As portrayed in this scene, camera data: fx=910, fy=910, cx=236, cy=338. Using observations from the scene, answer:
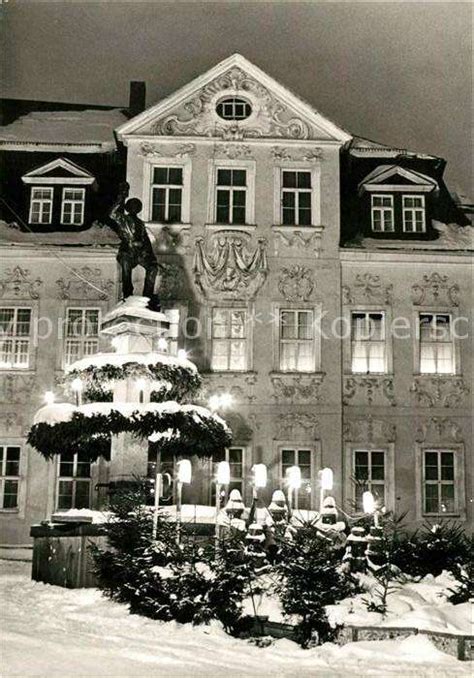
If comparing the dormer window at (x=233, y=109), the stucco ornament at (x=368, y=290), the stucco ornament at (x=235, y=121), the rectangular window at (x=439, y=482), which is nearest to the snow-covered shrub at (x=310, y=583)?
the rectangular window at (x=439, y=482)

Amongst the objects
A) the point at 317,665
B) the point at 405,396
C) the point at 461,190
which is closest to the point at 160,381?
the point at 317,665

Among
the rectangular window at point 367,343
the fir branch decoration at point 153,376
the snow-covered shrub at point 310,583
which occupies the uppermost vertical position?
the rectangular window at point 367,343

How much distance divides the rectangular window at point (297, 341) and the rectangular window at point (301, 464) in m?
1.76

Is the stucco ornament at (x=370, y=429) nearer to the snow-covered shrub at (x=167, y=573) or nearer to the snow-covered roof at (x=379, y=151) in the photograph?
the snow-covered roof at (x=379, y=151)

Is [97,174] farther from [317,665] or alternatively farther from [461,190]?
[317,665]

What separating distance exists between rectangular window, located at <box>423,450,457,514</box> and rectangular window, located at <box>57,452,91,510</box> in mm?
7218

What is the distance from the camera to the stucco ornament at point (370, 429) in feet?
64.2

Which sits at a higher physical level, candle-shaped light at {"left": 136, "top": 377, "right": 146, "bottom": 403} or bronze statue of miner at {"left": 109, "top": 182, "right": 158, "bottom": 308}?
bronze statue of miner at {"left": 109, "top": 182, "right": 158, "bottom": 308}

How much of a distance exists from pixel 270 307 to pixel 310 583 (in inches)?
462

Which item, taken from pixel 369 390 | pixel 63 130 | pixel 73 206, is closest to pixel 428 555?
pixel 369 390

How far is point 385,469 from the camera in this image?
19531 millimetres

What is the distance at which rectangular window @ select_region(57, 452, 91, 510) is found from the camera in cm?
1936

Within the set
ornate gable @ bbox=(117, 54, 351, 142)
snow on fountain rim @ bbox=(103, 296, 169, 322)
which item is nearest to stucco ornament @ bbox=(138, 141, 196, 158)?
ornate gable @ bbox=(117, 54, 351, 142)

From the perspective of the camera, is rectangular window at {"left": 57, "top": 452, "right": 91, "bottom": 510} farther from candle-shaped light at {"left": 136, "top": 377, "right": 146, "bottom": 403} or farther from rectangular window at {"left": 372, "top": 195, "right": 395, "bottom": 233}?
rectangular window at {"left": 372, "top": 195, "right": 395, "bottom": 233}
